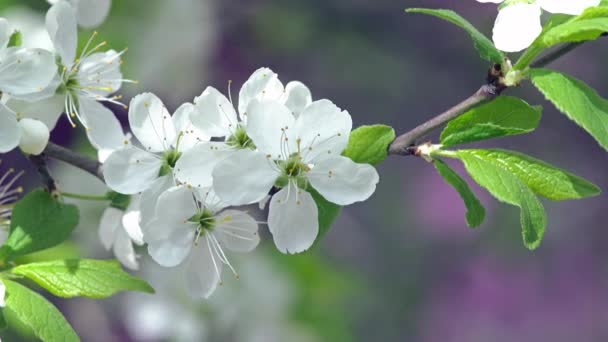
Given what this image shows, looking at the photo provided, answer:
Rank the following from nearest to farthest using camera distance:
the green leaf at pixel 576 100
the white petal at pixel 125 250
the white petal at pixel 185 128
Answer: the green leaf at pixel 576 100 → the white petal at pixel 185 128 → the white petal at pixel 125 250

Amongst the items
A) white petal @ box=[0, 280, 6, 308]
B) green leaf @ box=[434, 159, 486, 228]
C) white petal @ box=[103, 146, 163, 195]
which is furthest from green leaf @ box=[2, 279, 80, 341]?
green leaf @ box=[434, 159, 486, 228]

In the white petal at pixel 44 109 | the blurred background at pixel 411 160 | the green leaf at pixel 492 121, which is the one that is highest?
the green leaf at pixel 492 121

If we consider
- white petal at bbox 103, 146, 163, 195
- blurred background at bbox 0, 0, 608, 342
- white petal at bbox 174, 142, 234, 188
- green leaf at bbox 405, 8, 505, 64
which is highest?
green leaf at bbox 405, 8, 505, 64

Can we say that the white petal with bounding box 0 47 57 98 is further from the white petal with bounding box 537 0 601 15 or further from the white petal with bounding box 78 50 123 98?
the white petal with bounding box 537 0 601 15

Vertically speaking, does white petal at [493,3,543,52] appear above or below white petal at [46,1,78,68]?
above

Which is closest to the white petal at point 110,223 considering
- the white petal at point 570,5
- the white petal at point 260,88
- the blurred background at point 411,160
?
the white petal at point 260,88

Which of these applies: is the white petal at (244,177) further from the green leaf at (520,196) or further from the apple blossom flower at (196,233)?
the green leaf at (520,196)
